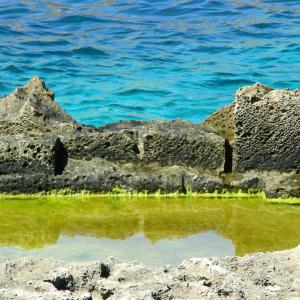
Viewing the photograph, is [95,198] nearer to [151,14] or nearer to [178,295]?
[178,295]

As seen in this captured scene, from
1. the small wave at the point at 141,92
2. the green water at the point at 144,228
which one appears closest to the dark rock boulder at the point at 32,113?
the green water at the point at 144,228

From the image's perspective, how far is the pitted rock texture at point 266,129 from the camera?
7.34m

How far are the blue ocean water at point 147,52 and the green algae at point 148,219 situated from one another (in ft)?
14.5

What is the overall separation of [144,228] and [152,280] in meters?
1.90

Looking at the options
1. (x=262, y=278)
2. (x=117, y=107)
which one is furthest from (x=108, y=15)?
(x=262, y=278)

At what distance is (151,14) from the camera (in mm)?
17609

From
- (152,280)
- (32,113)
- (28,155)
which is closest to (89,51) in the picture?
(32,113)

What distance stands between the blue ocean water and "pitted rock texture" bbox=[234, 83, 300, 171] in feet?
13.5

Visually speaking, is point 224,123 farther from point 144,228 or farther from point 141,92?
point 141,92

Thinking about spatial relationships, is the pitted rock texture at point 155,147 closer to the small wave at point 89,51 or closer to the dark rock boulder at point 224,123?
the dark rock boulder at point 224,123

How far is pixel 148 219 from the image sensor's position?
6.87 metres

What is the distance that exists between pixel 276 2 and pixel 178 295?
14258mm

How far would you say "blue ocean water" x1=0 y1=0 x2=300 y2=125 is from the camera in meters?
12.4

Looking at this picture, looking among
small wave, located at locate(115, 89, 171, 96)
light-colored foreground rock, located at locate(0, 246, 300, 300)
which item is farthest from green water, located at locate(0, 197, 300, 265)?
small wave, located at locate(115, 89, 171, 96)
